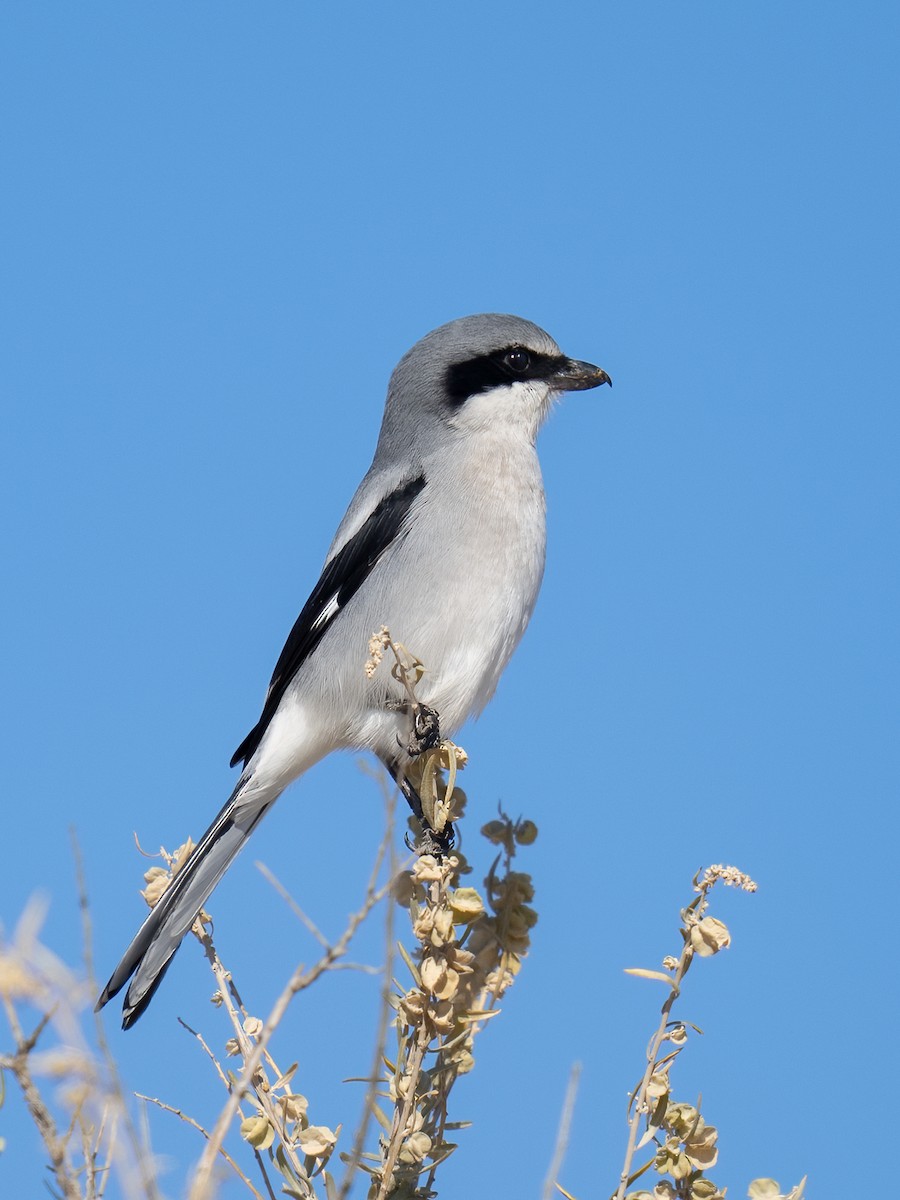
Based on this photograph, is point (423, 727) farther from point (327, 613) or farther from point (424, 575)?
point (327, 613)

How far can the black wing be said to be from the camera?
319 centimetres

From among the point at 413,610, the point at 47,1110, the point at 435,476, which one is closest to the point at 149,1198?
the point at 47,1110

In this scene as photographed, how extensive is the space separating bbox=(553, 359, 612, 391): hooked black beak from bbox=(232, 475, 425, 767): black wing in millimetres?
604

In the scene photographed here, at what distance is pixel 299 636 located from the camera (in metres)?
3.32

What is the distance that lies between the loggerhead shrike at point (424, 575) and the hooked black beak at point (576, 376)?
2cm

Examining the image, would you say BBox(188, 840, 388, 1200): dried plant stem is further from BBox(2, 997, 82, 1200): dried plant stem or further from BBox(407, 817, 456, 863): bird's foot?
BBox(407, 817, 456, 863): bird's foot

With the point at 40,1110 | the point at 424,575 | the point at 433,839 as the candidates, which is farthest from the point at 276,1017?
the point at 424,575

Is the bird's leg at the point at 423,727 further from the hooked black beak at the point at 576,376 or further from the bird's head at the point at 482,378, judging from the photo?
the hooked black beak at the point at 576,376

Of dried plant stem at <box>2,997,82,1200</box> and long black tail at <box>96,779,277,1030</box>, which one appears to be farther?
long black tail at <box>96,779,277,1030</box>

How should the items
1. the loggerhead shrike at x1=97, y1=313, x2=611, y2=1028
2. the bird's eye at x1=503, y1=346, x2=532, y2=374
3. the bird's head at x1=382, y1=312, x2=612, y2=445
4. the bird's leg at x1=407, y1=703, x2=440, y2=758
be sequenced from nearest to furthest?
the bird's leg at x1=407, y1=703, x2=440, y2=758 → the loggerhead shrike at x1=97, y1=313, x2=611, y2=1028 → the bird's head at x1=382, y1=312, x2=612, y2=445 → the bird's eye at x1=503, y1=346, x2=532, y2=374

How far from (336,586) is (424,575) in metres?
0.32

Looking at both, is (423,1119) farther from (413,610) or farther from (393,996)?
(413,610)

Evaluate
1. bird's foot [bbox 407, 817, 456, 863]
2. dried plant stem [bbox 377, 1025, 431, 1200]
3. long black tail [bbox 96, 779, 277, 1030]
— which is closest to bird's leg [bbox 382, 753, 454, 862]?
bird's foot [bbox 407, 817, 456, 863]

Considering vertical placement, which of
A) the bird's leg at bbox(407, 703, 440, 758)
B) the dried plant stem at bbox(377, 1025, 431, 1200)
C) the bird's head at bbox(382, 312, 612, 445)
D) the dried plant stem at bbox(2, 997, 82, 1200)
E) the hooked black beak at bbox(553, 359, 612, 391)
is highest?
the hooked black beak at bbox(553, 359, 612, 391)
